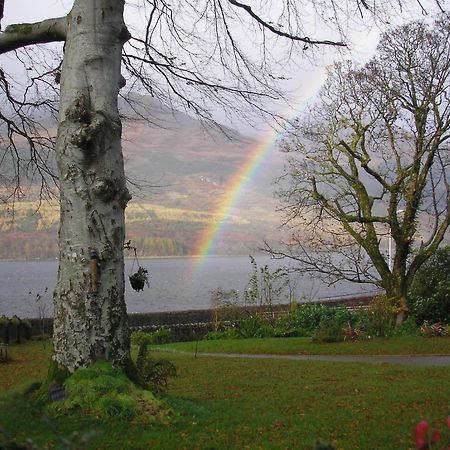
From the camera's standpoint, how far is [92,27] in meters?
7.28

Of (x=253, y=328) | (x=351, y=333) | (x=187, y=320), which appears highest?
(x=187, y=320)

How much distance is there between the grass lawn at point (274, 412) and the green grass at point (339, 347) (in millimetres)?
5239

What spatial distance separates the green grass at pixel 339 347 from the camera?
1686 cm

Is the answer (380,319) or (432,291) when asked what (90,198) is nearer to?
(380,319)

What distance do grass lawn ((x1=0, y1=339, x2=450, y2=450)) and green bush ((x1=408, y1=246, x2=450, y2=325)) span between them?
10784 millimetres

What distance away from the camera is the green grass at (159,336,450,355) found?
16.9 metres

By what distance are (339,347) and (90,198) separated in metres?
12.3

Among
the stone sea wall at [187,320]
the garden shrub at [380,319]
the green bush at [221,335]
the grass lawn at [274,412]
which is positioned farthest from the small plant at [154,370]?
the green bush at [221,335]

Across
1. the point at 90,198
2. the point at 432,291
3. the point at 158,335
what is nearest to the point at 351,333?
the point at 432,291

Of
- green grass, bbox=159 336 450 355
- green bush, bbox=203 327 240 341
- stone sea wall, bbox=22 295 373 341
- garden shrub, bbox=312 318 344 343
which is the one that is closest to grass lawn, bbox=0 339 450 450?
green grass, bbox=159 336 450 355

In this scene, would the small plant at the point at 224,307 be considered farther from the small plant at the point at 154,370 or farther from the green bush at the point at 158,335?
the small plant at the point at 154,370

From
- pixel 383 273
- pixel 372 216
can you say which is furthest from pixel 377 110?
pixel 383 273

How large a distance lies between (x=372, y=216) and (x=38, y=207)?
13160mm

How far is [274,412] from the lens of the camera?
23.1 feet
